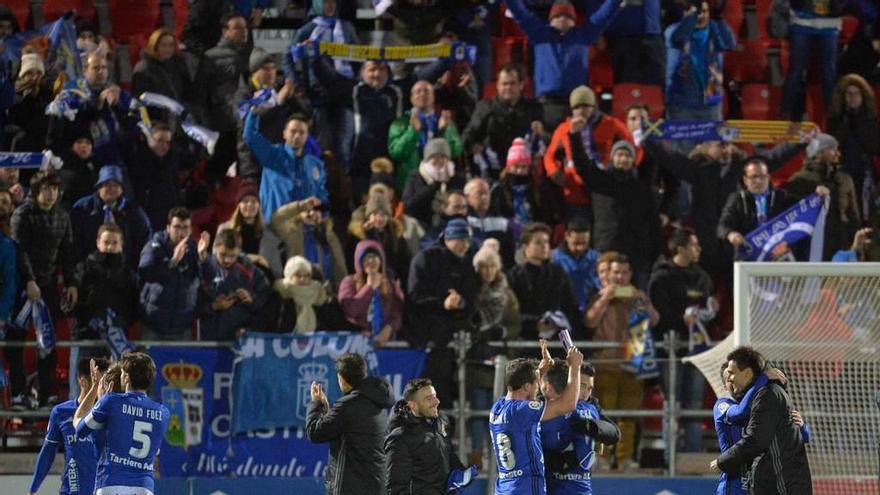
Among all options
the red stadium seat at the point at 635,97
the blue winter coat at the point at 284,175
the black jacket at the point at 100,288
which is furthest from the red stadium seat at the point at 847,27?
the black jacket at the point at 100,288

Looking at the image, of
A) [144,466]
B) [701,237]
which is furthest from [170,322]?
[701,237]

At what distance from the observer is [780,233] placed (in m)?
14.5

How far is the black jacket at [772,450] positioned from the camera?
34.7 feet

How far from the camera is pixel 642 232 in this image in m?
14.7

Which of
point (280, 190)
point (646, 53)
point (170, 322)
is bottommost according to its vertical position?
point (170, 322)

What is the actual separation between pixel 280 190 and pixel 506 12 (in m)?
4.29

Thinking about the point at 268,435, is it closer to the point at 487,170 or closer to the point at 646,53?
the point at 487,170

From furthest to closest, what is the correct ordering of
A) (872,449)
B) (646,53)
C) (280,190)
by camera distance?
1. (646,53)
2. (280,190)
3. (872,449)

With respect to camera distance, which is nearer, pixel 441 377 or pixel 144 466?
pixel 144 466

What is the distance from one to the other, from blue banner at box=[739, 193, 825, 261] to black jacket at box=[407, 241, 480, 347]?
2409 mm

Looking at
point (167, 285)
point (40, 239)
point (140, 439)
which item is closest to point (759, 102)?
point (167, 285)

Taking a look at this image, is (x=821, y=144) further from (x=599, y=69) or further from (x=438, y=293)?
(x=438, y=293)

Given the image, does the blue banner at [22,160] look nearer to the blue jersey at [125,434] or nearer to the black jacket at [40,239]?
the black jacket at [40,239]

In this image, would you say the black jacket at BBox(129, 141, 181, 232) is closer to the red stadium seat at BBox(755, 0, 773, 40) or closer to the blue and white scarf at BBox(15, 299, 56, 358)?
the blue and white scarf at BBox(15, 299, 56, 358)
